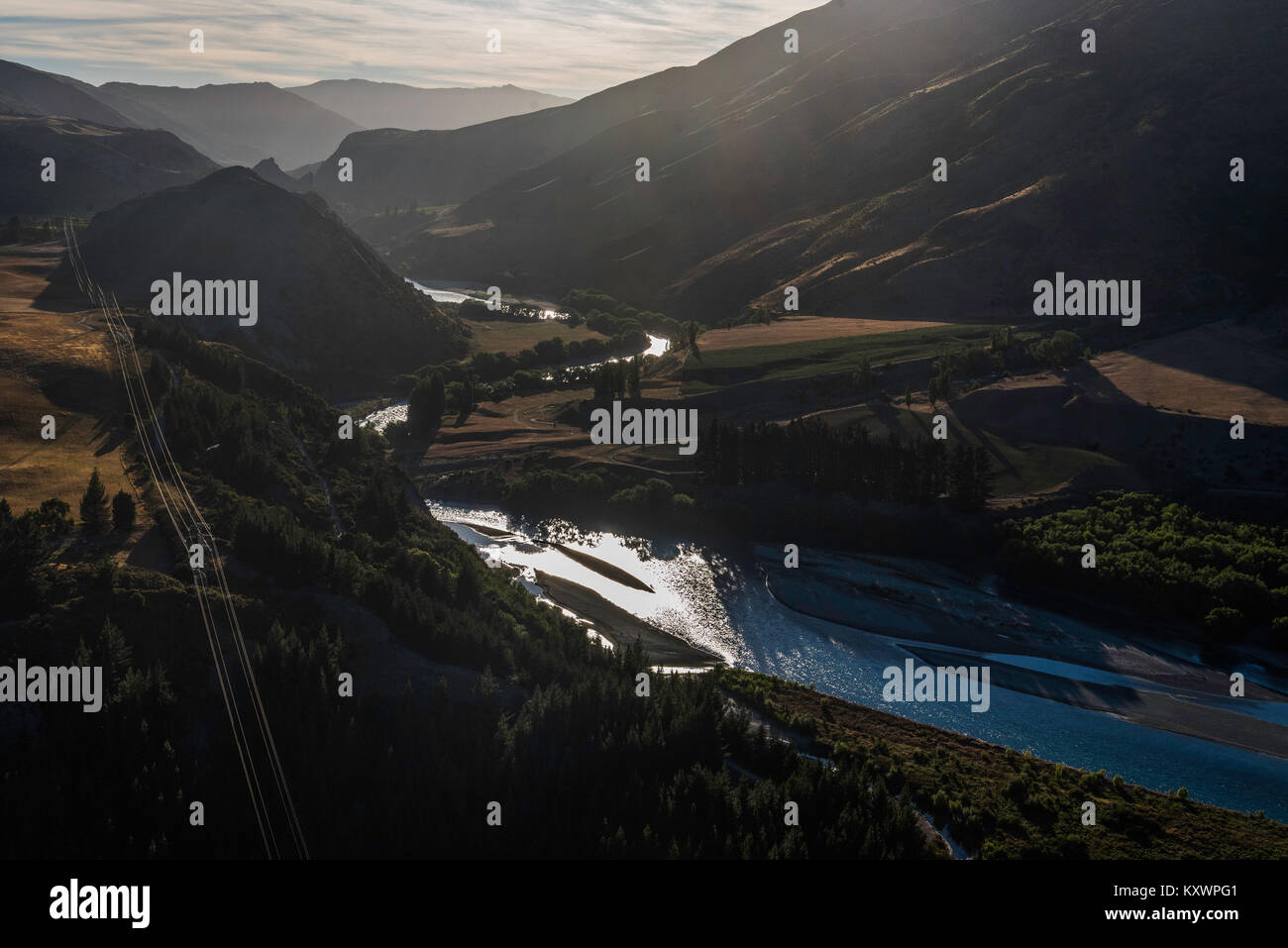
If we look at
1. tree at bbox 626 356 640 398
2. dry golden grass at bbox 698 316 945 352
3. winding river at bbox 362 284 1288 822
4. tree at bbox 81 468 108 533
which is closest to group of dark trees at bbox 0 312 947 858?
tree at bbox 81 468 108 533

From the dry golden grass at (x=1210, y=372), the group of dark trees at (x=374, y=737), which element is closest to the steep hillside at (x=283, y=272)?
the group of dark trees at (x=374, y=737)

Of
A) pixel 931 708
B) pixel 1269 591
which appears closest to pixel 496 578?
pixel 931 708

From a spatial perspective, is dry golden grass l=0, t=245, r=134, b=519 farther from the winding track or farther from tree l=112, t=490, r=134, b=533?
tree l=112, t=490, r=134, b=533

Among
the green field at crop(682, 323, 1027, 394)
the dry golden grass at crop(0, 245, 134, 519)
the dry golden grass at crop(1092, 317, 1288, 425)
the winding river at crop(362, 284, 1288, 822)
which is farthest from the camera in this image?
the green field at crop(682, 323, 1027, 394)

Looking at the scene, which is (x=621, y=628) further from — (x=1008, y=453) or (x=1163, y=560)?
(x=1008, y=453)

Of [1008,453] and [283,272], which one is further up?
[283,272]

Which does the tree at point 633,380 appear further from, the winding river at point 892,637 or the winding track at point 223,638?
the winding track at point 223,638

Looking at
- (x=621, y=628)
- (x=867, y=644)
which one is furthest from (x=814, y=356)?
(x=621, y=628)
